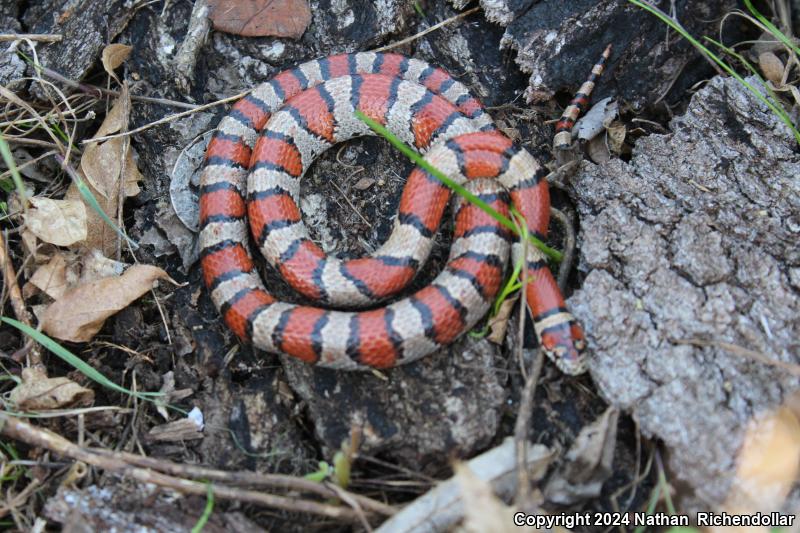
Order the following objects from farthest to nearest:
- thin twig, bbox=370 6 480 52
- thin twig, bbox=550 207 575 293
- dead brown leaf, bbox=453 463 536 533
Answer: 1. thin twig, bbox=370 6 480 52
2. thin twig, bbox=550 207 575 293
3. dead brown leaf, bbox=453 463 536 533

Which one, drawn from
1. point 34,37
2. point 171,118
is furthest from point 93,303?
point 34,37

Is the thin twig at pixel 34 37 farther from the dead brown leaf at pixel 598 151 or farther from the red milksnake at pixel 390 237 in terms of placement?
the dead brown leaf at pixel 598 151

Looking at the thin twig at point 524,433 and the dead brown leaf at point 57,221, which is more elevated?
the dead brown leaf at point 57,221

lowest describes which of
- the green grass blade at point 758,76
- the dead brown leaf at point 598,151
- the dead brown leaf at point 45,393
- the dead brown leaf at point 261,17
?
the dead brown leaf at point 45,393

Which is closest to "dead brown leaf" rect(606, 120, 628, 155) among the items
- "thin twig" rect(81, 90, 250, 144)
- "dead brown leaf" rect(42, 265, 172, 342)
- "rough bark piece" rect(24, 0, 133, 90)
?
"thin twig" rect(81, 90, 250, 144)

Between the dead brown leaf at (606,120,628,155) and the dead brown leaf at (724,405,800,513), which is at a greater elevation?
the dead brown leaf at (606,120,628,155)

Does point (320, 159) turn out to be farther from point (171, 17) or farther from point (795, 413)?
point (795, 413)

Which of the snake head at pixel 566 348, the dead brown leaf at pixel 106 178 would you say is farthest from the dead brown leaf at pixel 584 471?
the dead brown leaf at pixel 106 178

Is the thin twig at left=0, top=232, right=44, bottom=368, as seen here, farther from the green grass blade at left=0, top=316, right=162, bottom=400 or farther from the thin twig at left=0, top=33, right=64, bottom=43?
the thin twig at left=0, top=33, right=64, bottom=43
